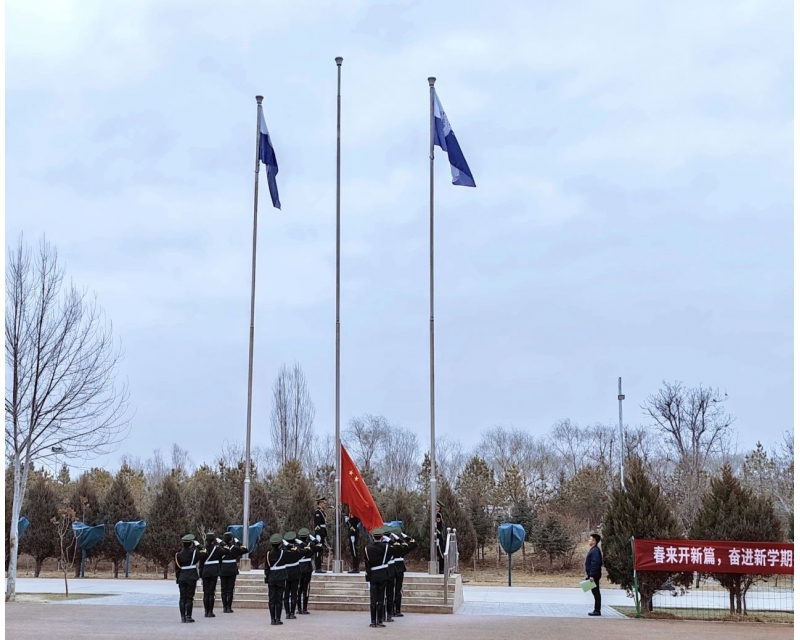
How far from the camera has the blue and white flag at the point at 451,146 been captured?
2002 centimetres

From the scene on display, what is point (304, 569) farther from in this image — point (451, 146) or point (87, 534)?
point (87, 534)

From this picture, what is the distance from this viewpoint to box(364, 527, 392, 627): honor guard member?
14641 millimetres

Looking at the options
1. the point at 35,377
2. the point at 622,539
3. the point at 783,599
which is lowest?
the point at 783,599

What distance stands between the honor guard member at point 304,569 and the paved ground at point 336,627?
1.38 feet

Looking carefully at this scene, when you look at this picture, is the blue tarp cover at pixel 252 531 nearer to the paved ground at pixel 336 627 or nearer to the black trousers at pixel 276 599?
the paved ground at pixel 336 627

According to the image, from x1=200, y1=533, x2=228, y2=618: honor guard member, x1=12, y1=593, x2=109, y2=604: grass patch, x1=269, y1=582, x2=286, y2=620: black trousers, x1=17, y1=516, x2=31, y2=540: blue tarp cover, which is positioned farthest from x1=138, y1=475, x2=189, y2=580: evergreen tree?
x1=269, y1=582, x2=286, y2=620: black trousers

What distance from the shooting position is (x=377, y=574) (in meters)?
14.7

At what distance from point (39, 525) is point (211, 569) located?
1714 centimetres

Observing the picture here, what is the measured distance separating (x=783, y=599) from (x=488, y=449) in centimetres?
4609

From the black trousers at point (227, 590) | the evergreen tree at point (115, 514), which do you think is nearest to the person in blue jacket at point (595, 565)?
the black trousers at point (227, 590)

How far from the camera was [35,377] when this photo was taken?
64.5 feet

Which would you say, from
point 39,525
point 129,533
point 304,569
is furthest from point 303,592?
point 39,525

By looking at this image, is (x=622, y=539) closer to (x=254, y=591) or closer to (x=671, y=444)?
(x=254, y=591)

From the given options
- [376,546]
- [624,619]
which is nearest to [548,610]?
[624,619]
